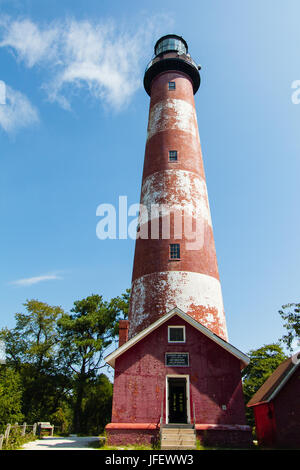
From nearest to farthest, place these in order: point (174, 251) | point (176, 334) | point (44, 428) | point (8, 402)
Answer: point (176, 334)
point (8, 402)
point (174, 251)
point (44, 428)

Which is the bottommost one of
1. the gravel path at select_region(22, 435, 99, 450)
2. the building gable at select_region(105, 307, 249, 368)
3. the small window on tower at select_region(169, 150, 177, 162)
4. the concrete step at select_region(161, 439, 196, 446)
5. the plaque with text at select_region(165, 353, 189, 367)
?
the gravel path at select_region(22, 435, 99, 450)

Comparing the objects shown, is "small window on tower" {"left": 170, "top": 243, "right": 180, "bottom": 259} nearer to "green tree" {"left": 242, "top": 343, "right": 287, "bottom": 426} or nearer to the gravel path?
the gravel path

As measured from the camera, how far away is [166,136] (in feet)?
67.8

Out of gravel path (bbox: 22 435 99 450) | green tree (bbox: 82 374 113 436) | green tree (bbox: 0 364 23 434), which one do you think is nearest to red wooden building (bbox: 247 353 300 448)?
gravel path (bbox: 22 435 99 450)

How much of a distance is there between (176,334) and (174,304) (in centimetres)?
264

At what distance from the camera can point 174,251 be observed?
677 inches

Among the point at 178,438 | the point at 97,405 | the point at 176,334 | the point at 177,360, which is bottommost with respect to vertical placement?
the point at 178,438

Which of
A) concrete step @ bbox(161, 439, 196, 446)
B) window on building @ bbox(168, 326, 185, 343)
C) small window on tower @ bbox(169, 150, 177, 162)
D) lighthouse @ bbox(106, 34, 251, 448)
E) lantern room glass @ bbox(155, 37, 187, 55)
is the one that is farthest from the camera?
lantern room glass @ bbox(155, 37, 187, 55)

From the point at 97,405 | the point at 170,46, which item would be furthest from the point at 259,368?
the point at 170,46

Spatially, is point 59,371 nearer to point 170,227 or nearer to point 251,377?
point 251,377

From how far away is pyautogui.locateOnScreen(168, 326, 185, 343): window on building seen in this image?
13.1 m

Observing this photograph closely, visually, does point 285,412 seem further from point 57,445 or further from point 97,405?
point 97,405
